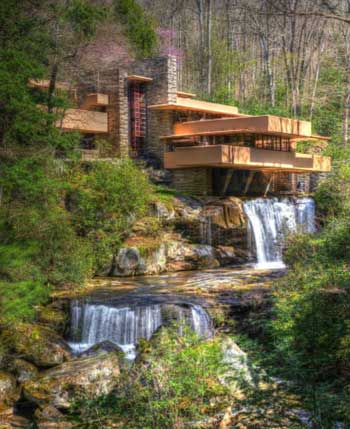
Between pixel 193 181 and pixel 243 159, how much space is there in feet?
7.60

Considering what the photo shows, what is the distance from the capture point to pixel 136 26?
1335 inches

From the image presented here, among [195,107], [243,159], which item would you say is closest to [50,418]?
[243,159]

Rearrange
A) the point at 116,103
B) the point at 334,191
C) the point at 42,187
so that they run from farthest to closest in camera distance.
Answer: the point at 116,103 → the point at 334,191 → the point at 42,187

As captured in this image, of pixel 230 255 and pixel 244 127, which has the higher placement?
pixel 244 127

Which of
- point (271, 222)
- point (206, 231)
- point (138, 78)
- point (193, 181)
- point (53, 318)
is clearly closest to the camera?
point (53, 318)

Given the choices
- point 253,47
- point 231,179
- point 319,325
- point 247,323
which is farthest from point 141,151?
point 253,47

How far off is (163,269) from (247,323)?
5.91 m

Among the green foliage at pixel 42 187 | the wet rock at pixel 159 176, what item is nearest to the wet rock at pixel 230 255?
the green foliage at pixel 42 187

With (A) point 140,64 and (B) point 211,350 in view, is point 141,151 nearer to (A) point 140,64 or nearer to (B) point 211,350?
(A) point 140,64

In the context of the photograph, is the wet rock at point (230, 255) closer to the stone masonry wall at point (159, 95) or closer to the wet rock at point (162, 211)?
the wet rock at point (162, 211)

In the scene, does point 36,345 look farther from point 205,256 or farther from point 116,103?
point 116,103

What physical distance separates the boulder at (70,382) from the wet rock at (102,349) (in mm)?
935

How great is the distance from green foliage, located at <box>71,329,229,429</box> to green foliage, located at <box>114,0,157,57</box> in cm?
2674

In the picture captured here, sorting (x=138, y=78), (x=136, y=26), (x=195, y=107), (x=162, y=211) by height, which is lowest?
(x=162, y=211)
